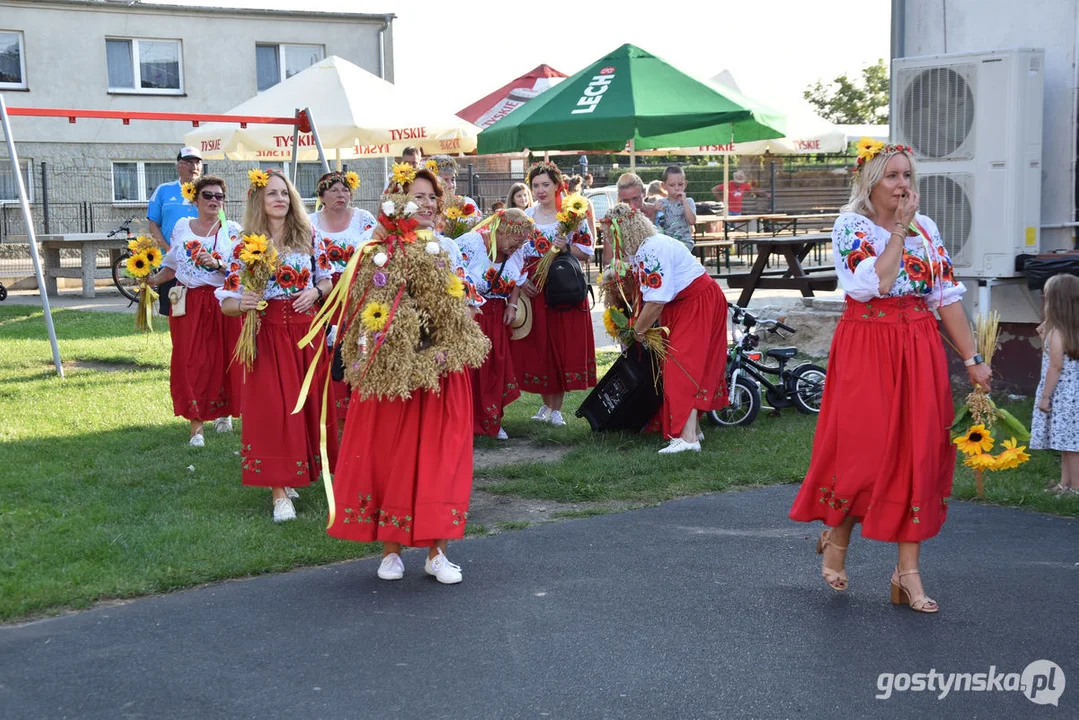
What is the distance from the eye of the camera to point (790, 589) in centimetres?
573

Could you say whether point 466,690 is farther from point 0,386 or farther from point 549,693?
point 0,386

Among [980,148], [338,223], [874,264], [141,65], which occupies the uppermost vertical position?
[141,65]

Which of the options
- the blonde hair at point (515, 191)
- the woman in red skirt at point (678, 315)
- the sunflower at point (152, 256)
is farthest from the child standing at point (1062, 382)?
the sunflower at point (152, 256)

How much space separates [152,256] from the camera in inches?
359

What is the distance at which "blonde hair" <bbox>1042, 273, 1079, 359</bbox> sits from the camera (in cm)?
728

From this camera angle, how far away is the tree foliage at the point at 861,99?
52.8 m

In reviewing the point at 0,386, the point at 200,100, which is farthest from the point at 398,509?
the point at 200,100

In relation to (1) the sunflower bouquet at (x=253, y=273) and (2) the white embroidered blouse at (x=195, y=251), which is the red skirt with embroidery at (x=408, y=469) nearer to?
(1) the sunflower bouquet at (x=253, y=273)

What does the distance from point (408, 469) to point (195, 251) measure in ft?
12.2

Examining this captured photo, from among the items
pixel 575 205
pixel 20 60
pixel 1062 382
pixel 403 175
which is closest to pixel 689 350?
pixel 575 205

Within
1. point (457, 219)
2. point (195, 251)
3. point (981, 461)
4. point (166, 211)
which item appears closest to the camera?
point (981, 461)

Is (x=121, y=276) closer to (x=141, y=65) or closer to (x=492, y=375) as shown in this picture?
(x=141, y=65)

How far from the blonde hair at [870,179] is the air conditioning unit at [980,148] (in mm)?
4685

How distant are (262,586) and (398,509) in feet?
2.54
